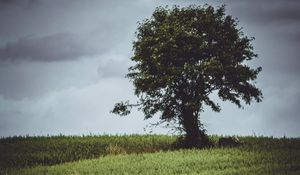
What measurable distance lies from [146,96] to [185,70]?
4.56 meters

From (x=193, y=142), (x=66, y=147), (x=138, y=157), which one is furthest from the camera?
(x=66, y=147)

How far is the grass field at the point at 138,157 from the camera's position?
2931cm

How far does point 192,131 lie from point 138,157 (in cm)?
871

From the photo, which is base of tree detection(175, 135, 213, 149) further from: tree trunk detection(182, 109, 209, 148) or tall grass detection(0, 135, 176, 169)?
tall grass detection(0, 135, 176, 169)

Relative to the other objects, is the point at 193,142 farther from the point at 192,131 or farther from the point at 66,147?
the point at 66,147

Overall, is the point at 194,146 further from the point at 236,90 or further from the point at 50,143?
the point at 50,143

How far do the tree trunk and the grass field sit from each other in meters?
1.65

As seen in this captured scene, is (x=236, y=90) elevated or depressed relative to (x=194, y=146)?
elevated

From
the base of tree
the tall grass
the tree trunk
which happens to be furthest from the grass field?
the tree trunk

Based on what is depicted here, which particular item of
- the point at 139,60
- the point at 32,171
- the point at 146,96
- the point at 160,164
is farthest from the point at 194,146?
the point at 32,171

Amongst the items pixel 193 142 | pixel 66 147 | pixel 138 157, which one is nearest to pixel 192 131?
pixel 193 142

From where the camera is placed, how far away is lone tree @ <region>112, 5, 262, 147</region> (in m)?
42.5

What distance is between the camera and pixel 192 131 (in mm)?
43594

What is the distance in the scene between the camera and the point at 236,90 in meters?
44.1
